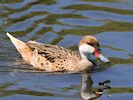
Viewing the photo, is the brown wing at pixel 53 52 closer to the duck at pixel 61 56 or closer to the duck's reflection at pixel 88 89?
the duck at pixel 61 56

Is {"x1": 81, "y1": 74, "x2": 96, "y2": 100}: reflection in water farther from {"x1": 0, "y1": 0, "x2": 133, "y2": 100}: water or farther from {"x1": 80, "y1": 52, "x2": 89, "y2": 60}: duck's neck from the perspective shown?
{"x1": 80, "y1": 52, "x2": 89, "y2": 60}: duck's neck

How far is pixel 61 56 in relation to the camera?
1370cm

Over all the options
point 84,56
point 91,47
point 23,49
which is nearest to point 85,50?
point 91,47

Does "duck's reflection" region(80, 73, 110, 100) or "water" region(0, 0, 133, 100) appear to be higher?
"water" region(0, 0, 133, 100)

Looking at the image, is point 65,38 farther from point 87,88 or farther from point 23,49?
point 87,88

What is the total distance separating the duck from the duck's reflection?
1.32ft

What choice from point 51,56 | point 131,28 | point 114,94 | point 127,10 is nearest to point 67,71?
point 51,56

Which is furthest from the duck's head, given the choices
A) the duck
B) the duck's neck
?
the duck's neck

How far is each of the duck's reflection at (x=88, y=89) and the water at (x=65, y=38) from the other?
20 mm

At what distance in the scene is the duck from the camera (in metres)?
13.5

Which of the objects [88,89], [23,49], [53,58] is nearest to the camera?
[88,89]

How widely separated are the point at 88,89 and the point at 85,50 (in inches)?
48.1

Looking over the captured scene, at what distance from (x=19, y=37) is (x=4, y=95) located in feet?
11.3

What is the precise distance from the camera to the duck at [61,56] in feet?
44.3
